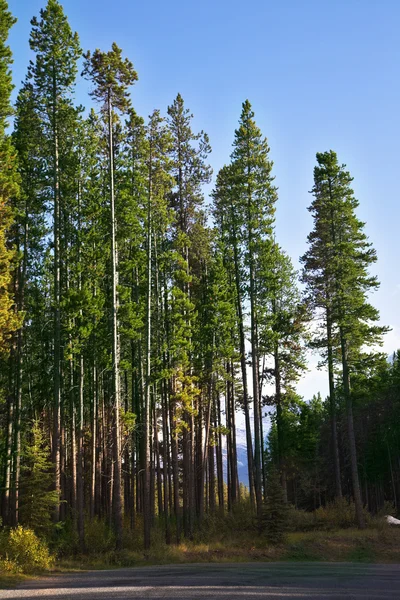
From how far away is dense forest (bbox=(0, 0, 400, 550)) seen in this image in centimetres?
2341

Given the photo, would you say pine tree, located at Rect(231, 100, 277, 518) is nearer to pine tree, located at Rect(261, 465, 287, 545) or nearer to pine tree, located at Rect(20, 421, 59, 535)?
pine tree, located at Rect(261, 465, 287, 545)

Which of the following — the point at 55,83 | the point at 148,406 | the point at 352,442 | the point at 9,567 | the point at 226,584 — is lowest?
the point at 9,567

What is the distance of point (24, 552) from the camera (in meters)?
18.2

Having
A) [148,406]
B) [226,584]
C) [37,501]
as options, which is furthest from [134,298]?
[226,584]

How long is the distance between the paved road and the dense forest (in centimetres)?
551

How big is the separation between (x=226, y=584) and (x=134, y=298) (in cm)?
1753

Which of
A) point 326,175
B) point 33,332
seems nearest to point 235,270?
point 326,175

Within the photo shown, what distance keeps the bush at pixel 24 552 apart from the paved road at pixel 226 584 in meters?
1.61

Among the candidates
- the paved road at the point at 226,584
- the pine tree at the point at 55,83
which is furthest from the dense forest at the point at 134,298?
the paved road at the point at 226,584

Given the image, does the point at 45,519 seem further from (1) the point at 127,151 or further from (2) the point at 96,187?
(1) the point at 127,151

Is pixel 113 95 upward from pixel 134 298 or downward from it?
upward

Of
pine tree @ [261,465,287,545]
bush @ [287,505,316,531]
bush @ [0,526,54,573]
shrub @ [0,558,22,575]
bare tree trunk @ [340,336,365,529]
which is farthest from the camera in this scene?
bush @ [287,505,316,531]

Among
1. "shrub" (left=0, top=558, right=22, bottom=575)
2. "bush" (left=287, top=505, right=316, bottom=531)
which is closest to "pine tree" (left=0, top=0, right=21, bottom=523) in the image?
"shrub" (left=0, top=558, right=22, bottom=575)

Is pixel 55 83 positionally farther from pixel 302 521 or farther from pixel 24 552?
pixel 302 521
